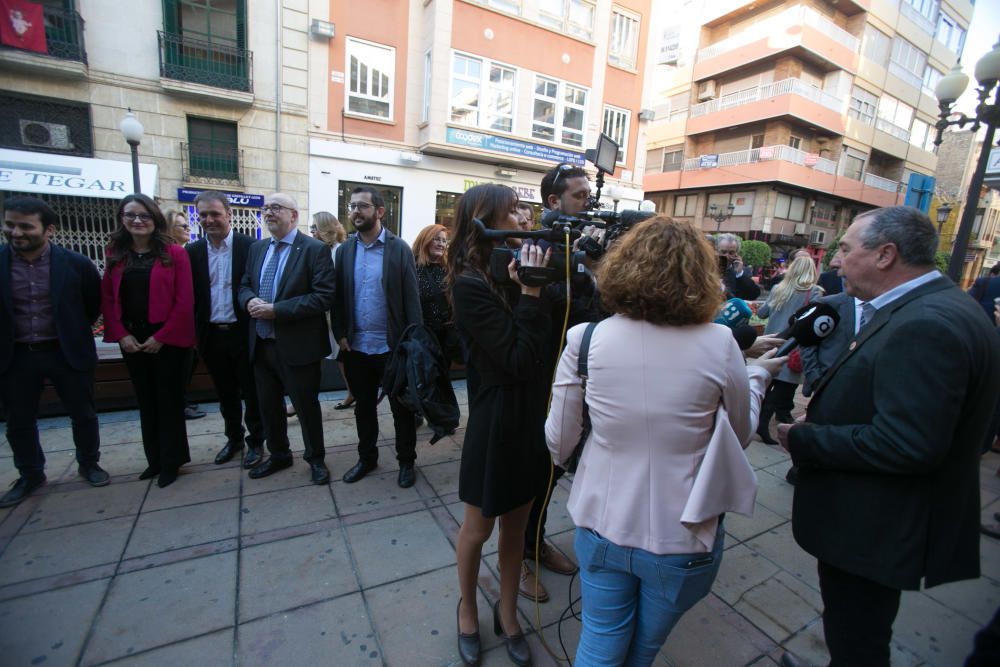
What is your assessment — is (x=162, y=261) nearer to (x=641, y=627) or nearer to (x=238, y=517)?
(x=238, y=517)

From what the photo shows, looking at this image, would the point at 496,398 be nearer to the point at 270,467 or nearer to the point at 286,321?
the point at 286,321

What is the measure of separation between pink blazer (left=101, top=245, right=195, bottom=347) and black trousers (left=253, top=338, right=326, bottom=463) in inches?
19.6

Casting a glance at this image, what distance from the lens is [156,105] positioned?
1110 centimetres

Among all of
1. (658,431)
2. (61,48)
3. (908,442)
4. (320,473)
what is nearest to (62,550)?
(320,473)

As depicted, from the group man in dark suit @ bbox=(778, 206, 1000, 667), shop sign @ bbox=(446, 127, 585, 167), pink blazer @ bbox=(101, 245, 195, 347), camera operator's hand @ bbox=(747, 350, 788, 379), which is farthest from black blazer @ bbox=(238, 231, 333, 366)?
shop sign @ bbox=(446, 127, 585, 167)

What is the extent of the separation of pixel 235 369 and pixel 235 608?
1.95m

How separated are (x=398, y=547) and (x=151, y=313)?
231 centimetres

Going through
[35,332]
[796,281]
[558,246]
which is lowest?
[35,332]

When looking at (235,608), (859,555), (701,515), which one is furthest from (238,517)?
(859,555)

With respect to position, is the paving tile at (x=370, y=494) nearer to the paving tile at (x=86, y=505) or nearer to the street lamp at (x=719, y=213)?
the paving tile at (x=86, y=505)

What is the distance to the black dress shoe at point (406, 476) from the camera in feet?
11.1

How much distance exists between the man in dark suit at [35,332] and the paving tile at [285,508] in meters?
1.15

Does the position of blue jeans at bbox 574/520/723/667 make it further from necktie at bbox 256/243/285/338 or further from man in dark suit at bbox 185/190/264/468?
man in dark suit at bbox 185/190/264/468

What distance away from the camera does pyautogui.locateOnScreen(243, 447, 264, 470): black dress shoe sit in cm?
355
